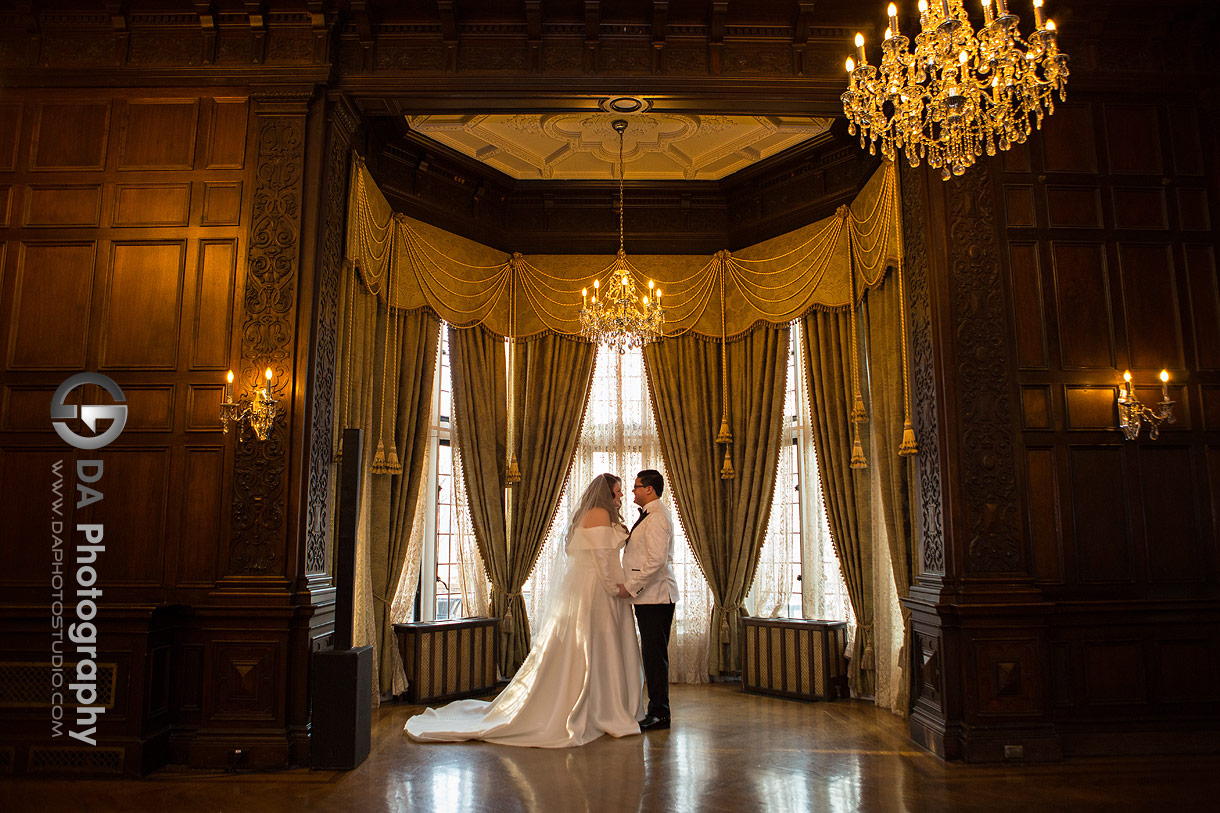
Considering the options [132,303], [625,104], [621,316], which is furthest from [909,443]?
[132,303]

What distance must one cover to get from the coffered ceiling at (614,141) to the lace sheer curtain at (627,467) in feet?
6.59

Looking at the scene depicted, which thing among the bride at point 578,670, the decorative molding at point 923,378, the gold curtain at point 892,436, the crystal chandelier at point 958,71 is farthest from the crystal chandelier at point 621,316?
the crystal chandelier at point 958,71

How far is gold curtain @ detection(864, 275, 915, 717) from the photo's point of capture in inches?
275

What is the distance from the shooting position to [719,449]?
28.7ft

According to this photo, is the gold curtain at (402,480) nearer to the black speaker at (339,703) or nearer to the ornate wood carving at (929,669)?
the black speaker at (339,703)

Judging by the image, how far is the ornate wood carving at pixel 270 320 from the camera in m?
5.43

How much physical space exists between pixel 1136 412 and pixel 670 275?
15.4 ft

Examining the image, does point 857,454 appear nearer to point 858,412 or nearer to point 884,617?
point 858,412

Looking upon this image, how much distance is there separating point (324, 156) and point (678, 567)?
209 inches

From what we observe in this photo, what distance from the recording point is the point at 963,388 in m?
5.61

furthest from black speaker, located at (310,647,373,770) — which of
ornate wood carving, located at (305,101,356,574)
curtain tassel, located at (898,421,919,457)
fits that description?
curtain tassel, located at (898,421,919,457)

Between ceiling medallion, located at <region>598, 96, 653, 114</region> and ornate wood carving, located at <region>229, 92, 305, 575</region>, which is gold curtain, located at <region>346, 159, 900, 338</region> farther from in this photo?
ceiling medallion, located at <region>598, 96, 653, 114</region>

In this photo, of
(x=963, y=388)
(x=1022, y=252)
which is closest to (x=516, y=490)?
(x=963, y=388)

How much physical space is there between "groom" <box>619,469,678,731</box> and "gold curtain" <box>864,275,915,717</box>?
2.04 m
